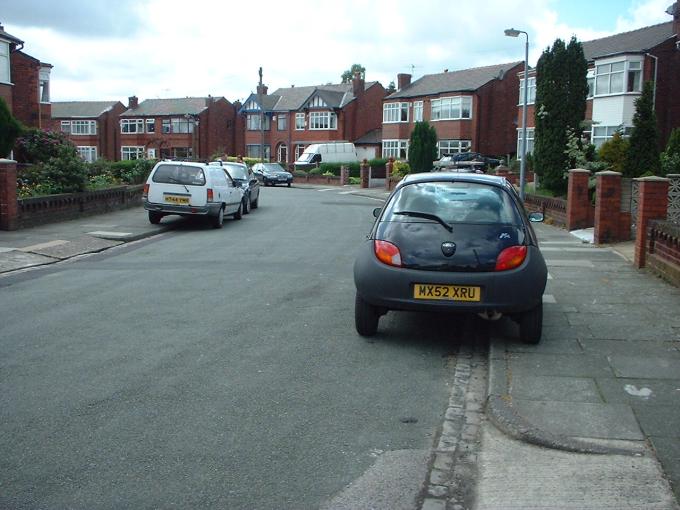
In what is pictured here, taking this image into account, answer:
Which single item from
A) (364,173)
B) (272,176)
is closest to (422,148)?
(364,173)

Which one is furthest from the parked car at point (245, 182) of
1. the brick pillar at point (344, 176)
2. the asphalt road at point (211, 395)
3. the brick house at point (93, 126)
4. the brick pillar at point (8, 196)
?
the brick house at point (93, 126)

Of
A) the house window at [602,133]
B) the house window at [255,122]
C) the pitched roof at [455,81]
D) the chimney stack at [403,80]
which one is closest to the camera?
the house window at [602,133]

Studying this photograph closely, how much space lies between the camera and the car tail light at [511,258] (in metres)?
7.17

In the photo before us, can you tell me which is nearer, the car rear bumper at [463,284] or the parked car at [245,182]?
the car rear bumper at [463,284]

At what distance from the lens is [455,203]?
7.71 metres

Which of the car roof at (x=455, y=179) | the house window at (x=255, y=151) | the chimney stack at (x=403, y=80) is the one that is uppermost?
the chimney stack at (x=403, y=80)

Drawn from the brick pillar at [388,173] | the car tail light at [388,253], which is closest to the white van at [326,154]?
the brick pillar at [388,173]

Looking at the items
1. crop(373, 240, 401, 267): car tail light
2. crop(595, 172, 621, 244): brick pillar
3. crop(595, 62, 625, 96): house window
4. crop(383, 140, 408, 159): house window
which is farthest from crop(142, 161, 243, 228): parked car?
crop(383, 140, 408, 159): house window

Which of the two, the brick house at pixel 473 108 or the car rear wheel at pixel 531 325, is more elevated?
the brick house at pixel 473 108

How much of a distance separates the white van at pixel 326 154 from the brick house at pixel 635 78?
25792 mm

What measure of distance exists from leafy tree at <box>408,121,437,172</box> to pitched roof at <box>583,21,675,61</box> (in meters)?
9.64

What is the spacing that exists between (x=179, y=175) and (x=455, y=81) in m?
46.0

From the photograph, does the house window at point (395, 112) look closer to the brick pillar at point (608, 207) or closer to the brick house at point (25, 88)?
the brick house at point (25, 88)

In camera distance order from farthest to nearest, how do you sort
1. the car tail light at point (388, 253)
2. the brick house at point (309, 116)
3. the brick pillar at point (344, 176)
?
the brick house at point (309, 116) < the brick pillar at point (344, 176) < the car tail light at point (388, 253)
